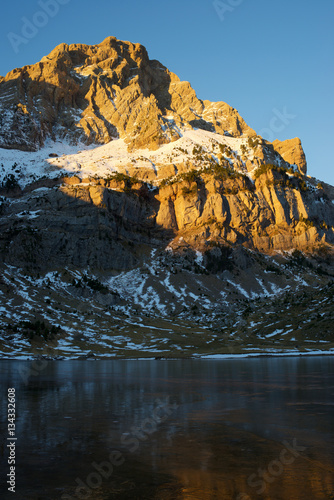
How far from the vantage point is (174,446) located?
22625mm

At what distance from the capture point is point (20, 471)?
18.8 metres

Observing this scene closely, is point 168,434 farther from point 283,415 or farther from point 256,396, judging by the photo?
point 256,396

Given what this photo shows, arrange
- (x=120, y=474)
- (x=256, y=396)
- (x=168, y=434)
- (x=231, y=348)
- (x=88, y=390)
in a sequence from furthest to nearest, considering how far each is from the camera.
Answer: (x=231, y=348), (x=88, y=390), (x=256, y=396), (x=168, y=434), (x=120, y=474)

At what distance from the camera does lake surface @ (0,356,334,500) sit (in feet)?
54.3

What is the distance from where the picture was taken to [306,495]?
1567 cm

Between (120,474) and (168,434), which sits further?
(168,434)

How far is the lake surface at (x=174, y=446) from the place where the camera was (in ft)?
54.3

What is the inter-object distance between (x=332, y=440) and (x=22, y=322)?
142 metres

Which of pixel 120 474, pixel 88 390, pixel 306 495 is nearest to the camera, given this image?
pixel 306 495

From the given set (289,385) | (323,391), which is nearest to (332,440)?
(323,391)

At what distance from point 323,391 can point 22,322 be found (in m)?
127

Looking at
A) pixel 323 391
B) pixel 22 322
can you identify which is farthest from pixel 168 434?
pixel 22 322

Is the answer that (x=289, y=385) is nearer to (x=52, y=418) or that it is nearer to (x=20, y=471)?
(x=52, y=418)

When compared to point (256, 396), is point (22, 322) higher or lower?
higher
